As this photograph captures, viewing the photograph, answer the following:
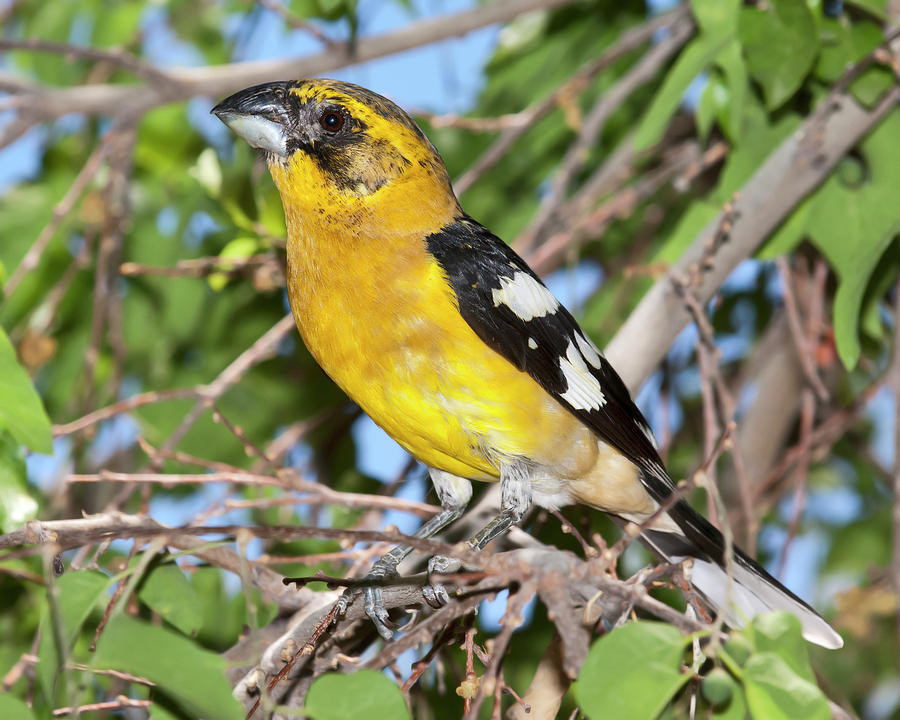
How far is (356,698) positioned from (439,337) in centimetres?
114

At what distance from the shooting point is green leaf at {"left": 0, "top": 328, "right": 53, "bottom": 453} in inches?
82.0

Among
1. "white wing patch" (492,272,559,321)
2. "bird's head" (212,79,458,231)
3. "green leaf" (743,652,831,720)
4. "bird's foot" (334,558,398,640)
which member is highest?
"bird's head" (212,79,458,231)

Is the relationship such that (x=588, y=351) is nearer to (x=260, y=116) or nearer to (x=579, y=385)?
(x=579, y=385)

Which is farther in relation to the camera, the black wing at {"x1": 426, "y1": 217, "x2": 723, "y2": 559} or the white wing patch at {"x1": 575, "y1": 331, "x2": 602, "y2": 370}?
the white wing patch at {"x1": 575, "y1": 331, "x2": 602, "y2": 370}

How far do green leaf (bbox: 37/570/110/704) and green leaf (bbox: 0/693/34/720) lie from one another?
0.04 m

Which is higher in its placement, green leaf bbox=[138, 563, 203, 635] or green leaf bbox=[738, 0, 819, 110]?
green leaf bbox=[738, 0, 819, 110]

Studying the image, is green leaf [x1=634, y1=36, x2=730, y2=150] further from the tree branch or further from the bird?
the bird

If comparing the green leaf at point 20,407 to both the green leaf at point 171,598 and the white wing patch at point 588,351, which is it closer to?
the green leaf at point 171,598

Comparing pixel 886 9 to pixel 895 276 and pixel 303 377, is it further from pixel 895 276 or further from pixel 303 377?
pixel 303 377

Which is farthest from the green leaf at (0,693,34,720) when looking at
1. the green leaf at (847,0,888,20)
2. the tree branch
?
the green leaf at (847,0,888,20)

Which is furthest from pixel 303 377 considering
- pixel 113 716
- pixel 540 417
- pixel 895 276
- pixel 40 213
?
pixel 895 276

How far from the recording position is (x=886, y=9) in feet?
9.91

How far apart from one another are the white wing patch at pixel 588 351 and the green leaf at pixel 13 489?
1412 millimetres

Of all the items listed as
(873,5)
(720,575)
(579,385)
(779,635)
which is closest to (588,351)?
(579,385)
